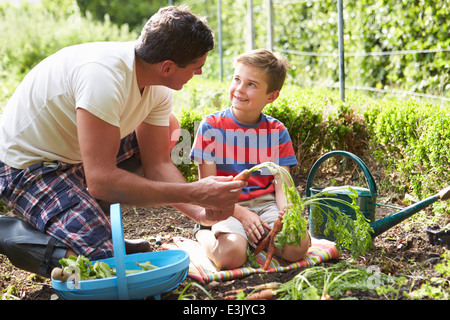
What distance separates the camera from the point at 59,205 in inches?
99.0

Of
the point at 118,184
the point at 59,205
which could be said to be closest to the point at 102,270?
the point at 118,184

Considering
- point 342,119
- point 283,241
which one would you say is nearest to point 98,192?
point 283,241

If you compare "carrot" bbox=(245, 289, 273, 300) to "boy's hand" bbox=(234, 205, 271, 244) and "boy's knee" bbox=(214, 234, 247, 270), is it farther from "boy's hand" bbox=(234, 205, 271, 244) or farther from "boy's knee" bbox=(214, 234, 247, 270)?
"boy's hand" bbox=(234, 205, 271, 244)

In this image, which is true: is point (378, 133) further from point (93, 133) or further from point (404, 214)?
point (93, 133)

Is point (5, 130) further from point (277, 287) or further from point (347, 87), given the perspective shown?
point (347, 87)

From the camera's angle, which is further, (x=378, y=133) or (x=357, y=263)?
(x=378, y=133)

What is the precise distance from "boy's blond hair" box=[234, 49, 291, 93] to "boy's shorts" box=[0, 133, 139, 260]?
51.4 inches

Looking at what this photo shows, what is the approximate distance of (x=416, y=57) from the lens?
21.5 feet

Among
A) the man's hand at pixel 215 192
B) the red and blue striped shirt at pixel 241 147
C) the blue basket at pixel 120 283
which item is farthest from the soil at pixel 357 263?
the red and blue striped shirt at pixel 241 147

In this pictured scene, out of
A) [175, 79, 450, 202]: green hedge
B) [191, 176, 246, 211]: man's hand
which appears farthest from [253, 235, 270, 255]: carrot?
[175, 79, 450, 202]: green hedge

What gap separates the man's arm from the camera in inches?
88.6

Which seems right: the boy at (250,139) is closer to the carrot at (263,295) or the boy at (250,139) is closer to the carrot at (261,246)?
the carrot at (261,246)

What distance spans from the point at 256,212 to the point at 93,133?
123cm

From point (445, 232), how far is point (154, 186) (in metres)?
1.64
